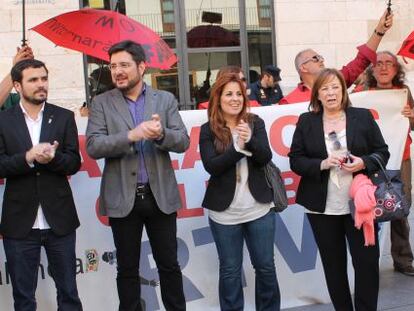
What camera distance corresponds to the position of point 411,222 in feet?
22.6

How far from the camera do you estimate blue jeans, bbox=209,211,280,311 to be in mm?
4012

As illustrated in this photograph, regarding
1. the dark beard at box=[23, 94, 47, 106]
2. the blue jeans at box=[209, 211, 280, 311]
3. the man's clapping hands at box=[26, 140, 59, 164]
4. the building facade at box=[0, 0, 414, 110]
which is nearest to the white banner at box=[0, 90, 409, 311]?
the blue jeans at box=[209, 211, 280, 311]

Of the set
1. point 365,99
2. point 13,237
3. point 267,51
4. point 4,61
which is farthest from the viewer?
point 267,51

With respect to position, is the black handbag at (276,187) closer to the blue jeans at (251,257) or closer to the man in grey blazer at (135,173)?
the blue jeans at (251,257)

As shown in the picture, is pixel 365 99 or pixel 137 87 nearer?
pixel 137 87

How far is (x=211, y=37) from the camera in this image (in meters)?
10.1

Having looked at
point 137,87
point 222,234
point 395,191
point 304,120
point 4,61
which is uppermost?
point 4,61

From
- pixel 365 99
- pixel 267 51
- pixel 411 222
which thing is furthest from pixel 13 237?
pixel 267 51

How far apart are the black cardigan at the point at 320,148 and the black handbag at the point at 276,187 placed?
13 centimetres

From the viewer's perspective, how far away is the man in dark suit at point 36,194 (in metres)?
3.77

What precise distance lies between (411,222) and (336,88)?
3.50 metres

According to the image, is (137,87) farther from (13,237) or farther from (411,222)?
(411,222)

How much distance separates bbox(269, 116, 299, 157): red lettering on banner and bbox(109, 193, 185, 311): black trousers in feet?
4.20

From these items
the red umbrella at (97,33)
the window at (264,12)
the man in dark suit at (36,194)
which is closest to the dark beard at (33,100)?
the man in dark suit at (36,194)
